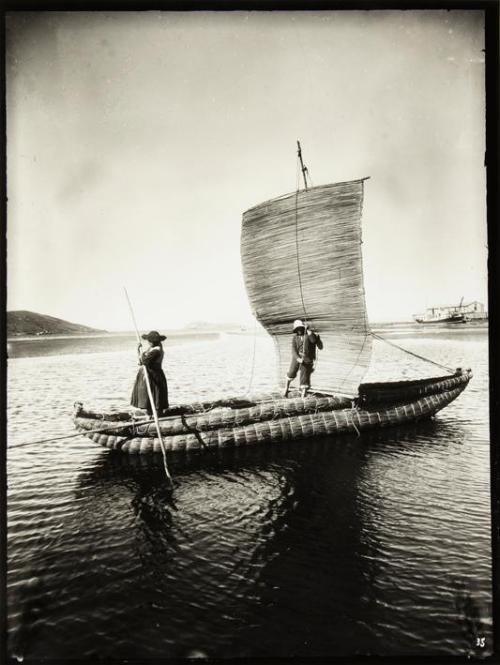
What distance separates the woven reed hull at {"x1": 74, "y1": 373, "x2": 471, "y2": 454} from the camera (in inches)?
318

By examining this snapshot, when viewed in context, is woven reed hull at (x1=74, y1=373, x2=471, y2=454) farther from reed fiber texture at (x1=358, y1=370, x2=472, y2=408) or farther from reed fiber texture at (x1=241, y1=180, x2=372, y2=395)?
reed fiber texture at (x1=241, y1=180, x2=372, y2=395)

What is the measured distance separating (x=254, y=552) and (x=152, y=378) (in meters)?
4.08

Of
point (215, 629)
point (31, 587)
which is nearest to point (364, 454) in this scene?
point (215, 629)

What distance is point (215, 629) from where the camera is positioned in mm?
4031

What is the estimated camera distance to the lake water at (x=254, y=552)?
4098mm

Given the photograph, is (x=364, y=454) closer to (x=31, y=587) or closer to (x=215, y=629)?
(x=215, y=629)

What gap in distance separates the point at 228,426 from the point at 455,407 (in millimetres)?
7061

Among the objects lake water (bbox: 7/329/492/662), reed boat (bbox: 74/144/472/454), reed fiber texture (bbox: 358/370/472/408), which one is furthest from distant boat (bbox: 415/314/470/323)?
lake water (bbox: 7/329/492/662)

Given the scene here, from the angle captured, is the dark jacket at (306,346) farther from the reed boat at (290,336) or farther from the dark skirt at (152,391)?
the dark skirt at (152,391)

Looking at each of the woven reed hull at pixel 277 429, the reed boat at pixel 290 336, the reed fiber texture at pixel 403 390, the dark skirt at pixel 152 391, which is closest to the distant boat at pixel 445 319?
the reed fiber texture at pixel 403 390

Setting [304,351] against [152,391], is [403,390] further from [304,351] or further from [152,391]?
[152,391]

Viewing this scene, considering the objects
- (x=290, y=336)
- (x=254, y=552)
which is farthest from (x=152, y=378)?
(x=254, y=552)

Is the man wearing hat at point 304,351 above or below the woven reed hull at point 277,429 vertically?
above

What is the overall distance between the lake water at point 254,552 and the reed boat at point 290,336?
50 centimetres
